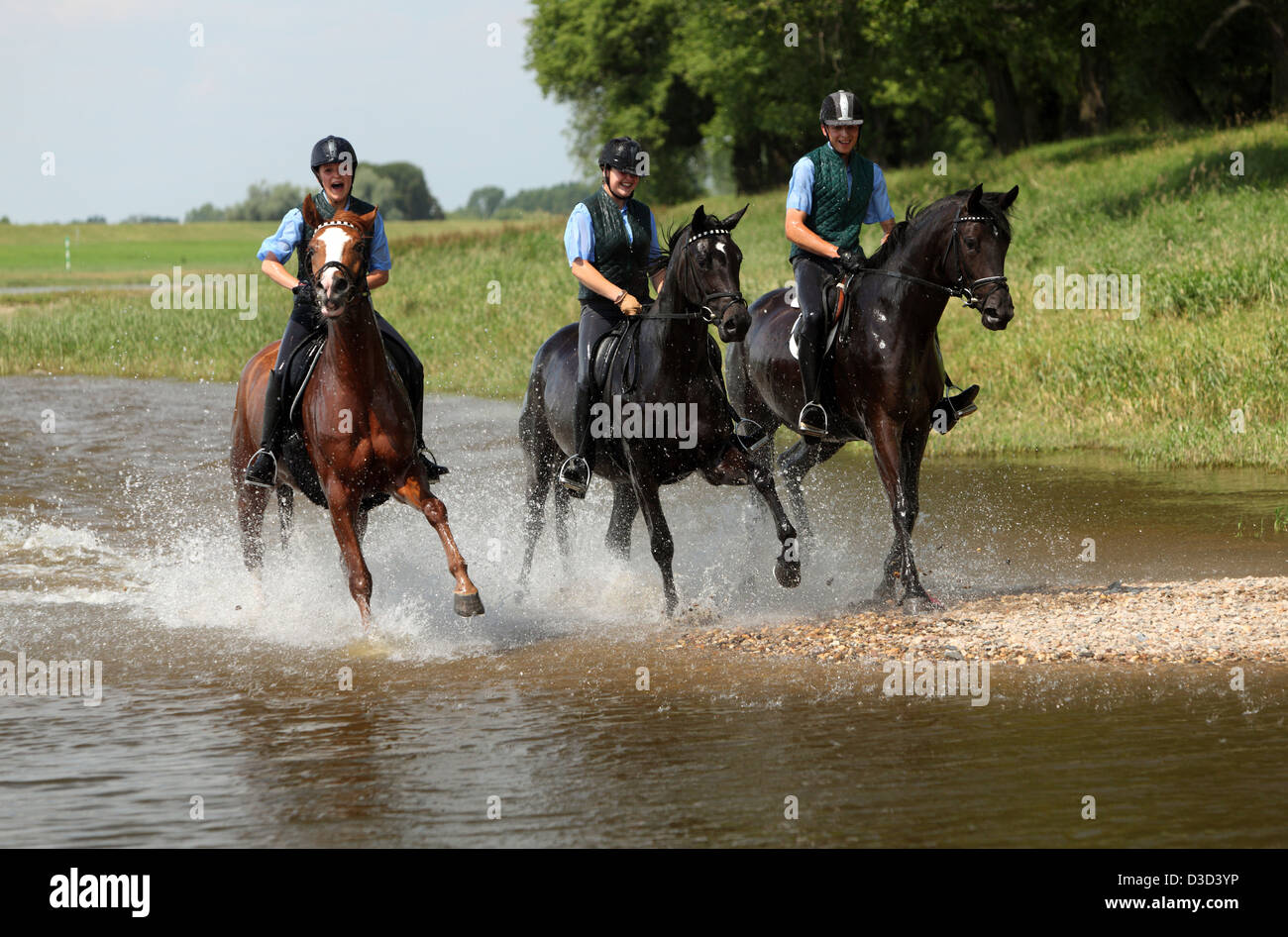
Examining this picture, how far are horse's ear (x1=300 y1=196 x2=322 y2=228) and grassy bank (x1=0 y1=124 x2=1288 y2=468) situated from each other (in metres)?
10.6

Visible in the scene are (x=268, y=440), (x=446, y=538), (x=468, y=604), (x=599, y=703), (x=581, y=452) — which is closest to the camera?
(x=599, y=703)

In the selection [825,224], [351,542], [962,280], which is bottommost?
[351,542]

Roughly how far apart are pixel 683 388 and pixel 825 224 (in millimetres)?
2101

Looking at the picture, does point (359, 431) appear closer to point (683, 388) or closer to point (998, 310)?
point (683, 388)

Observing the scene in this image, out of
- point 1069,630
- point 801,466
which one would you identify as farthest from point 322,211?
point 1069,630

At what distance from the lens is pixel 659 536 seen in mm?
10141

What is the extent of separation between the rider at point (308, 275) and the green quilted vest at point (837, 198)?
10.3 ft

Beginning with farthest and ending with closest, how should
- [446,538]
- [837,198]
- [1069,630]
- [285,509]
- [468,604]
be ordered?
[285,509], [837,198], [446,538], [468,604], [1069,630]

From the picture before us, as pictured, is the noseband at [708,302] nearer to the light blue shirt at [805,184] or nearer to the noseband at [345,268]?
the light blue shirt at [805,184]

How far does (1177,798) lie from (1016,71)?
171 feet

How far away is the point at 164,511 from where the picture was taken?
15867mm

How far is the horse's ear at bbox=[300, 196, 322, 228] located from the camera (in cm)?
899
